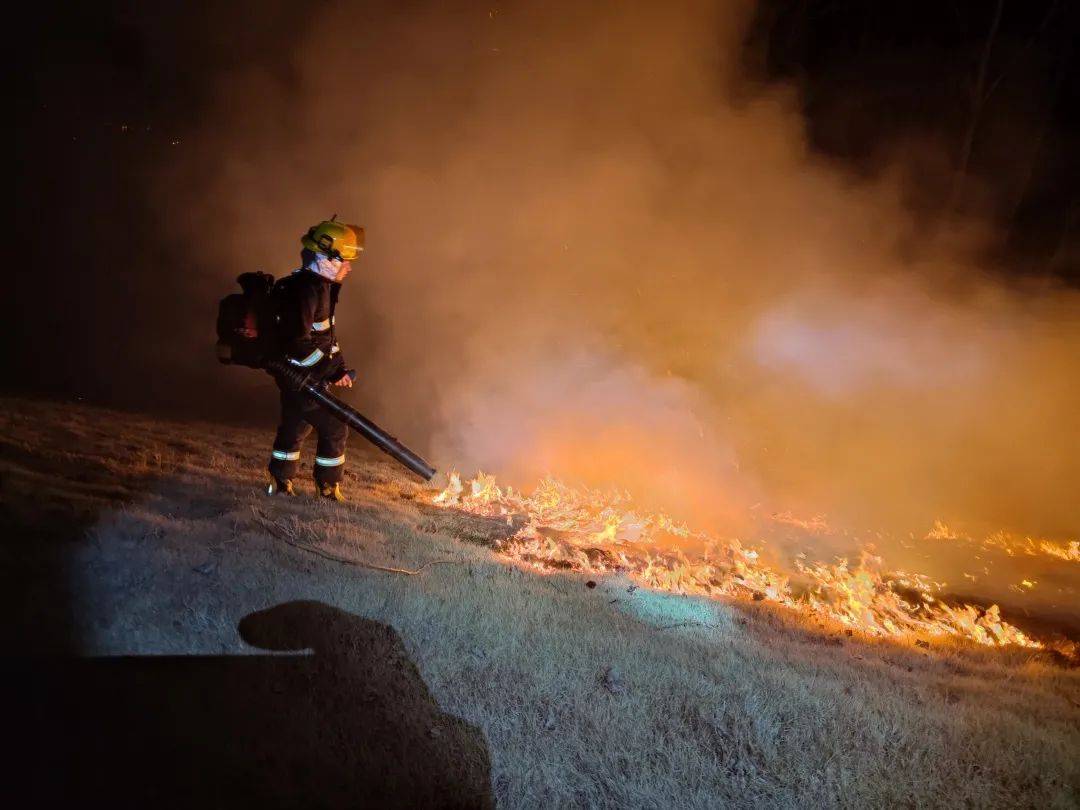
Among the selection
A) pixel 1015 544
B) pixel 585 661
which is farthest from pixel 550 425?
pixel 1015 544

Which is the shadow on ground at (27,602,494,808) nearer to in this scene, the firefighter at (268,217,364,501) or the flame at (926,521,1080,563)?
the firefighter at (268,217,364,501)

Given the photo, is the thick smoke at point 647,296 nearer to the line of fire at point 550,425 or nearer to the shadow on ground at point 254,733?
the line of fire at point 550,425

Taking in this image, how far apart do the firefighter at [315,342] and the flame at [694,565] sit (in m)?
1.39

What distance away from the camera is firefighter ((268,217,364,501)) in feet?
16.1

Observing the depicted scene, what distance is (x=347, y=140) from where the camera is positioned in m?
10.2

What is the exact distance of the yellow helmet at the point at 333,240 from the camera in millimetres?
4980

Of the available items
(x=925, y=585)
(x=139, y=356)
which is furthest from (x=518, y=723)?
(x=139, y=356)

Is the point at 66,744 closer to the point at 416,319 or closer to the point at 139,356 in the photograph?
the point at 416,319

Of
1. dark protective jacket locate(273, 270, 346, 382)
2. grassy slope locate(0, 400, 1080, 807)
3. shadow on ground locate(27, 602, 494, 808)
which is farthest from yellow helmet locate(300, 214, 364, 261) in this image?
shadow on ground locate(27, 602, 494, 808)

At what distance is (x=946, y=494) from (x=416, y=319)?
10.2 meters

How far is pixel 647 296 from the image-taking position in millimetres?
9922

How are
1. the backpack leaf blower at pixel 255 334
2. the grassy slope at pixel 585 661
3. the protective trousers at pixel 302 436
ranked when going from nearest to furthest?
the grassy slope at pixel 585 661 < the backpack leaf blower at pixel 255 334 < the protective trousers at pixel 302 436

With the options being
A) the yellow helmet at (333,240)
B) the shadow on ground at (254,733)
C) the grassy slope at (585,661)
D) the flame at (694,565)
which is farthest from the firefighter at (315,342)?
the shadow on ground at (254,733)

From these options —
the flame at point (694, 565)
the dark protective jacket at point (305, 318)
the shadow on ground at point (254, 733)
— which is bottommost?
the shadow on ground at point (254, 733)
